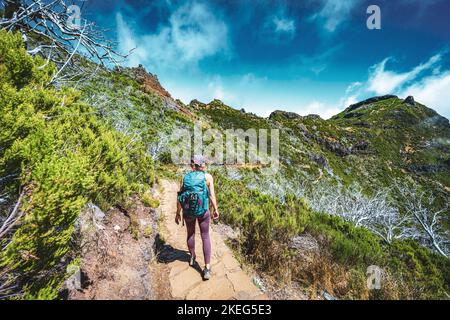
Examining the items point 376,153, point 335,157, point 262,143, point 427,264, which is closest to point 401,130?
point 376,153

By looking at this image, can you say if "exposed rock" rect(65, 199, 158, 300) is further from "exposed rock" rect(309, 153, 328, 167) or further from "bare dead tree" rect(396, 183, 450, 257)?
"exposed rock" rect(309, 153, 328, 167)

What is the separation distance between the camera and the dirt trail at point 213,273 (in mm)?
2982

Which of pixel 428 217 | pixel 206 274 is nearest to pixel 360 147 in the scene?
pixel 428 217

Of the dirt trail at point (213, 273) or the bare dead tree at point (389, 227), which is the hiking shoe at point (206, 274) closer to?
the dirt trail at point (213, 273)

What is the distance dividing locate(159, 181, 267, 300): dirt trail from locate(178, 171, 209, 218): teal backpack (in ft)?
3.03

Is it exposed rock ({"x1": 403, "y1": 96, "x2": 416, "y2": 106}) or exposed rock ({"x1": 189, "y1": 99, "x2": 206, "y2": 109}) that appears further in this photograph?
exposed rock ({"x1": 403, "y1": 96, "x2": 416, "y2": 106})

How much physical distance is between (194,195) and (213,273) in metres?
1.23

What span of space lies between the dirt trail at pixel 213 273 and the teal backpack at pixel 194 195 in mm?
924

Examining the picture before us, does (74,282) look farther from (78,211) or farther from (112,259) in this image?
(78,211)

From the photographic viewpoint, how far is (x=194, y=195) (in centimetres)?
315

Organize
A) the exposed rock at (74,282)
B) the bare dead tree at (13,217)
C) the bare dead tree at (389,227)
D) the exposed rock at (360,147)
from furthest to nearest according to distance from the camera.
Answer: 1. the exposed rock at (360,147)
2. the bare dead tree at (389,227)
3. the exposed rock at (74,282)
4. the bare dead tree at (13,217)

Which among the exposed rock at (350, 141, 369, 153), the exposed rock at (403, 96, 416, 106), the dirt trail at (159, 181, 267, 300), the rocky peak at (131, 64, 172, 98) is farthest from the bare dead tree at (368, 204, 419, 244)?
the exposed rock at (403, 96, 416, 106)

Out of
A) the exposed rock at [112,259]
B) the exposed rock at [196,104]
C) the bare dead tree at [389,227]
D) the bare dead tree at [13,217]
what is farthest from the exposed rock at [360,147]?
the bare dead tree at [13,217]

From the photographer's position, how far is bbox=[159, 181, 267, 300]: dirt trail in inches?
117
